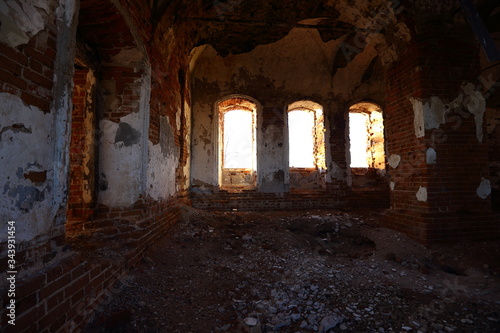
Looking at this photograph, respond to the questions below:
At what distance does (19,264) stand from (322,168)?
725 centimetres

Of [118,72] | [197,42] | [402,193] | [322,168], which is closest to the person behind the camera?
[118,72]

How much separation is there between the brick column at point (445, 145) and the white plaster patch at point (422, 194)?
0.02 metres

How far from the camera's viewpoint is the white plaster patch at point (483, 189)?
12.8 ft

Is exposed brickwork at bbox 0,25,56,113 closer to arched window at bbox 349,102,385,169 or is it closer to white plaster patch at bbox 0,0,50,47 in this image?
white plaster patch at bbox 0,0,50,47

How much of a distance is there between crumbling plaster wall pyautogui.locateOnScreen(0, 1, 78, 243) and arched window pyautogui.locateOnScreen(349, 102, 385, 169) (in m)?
7.41

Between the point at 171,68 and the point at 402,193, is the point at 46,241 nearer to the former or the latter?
the point at 171,68

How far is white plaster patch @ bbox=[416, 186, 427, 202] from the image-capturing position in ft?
12.5

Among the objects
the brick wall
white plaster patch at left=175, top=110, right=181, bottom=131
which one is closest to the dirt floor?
the brick wall

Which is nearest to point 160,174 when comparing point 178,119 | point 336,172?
point 178,119

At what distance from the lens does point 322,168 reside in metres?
7.75

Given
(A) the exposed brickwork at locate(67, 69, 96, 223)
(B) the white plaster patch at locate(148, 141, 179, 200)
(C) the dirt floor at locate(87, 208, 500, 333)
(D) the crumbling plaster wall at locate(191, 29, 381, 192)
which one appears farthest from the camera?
(D) the crumbling plaster wall at locate(191, 29, 381, 192)

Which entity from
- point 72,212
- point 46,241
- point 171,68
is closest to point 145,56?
point 171,68

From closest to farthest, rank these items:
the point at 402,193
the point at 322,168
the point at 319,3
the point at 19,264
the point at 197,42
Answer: the point at 19,264 < the point at 402,193 < the point at 319,3 < the point at 197,42 < the point at 322,168

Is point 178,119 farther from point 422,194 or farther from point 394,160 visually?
point 422,194
